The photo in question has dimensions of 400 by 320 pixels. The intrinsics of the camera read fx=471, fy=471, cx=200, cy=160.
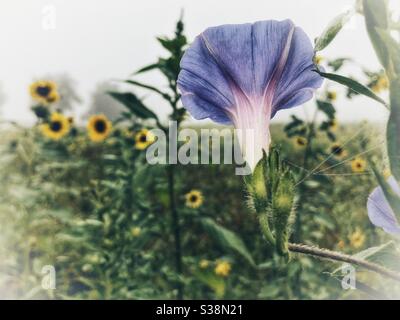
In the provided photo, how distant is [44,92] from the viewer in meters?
1.40

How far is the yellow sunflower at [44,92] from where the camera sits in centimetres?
139

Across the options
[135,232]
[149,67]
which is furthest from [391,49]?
[135,232]

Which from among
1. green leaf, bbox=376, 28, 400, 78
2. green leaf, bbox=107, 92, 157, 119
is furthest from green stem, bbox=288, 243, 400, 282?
green leaf, bbox=107, 92, 157, 119

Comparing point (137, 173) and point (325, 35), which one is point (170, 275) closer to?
point (137, 173)

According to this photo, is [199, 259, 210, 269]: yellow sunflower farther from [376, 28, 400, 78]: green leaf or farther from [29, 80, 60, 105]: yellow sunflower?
[376, 28, 400, 78]: green leaf

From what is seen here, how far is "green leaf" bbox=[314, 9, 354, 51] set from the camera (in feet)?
0.86

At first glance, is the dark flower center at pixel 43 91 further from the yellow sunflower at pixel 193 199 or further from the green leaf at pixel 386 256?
the green leaf at pixel 386 256

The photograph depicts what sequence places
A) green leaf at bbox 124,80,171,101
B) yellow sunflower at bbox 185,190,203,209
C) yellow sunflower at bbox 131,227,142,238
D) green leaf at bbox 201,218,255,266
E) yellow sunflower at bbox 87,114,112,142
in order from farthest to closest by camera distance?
yellow sunflower at bbox 87,114,112,142, yellow sunflower at bbox 185,190,203,209, yellow sunflower at bbox 131,227,142,238, green leaf at bbox 201,218,255,266, green leaf at bbox 124,80,171,101

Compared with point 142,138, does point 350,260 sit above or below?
below

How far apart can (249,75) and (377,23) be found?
9 centimetres

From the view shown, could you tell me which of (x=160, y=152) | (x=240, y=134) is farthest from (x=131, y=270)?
(x=240, y=134)

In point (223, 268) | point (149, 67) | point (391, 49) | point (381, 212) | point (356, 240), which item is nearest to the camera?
point (391, 49)

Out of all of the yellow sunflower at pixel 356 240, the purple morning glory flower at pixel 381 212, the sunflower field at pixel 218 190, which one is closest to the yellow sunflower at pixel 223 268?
the sunflower field at pixel 218 190

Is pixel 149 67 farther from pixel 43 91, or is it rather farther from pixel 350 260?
pixel 43 91
